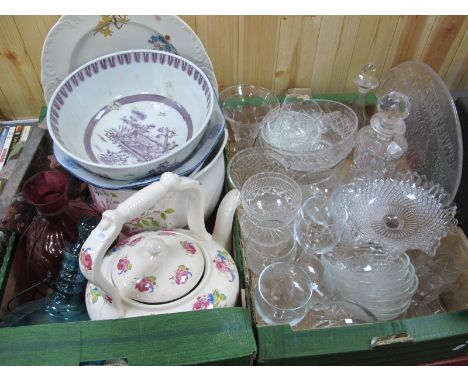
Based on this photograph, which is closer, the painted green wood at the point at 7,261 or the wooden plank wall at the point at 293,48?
the painted green wood at the point at 7,261

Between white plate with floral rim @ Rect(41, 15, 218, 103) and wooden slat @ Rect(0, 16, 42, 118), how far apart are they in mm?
139

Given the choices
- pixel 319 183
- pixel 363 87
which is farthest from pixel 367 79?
pixel 319 183

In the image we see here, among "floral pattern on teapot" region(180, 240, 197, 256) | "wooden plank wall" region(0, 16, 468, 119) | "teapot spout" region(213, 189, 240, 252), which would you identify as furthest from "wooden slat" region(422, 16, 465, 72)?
"floral pattern on teapot" region(180, 240, 197, 256)

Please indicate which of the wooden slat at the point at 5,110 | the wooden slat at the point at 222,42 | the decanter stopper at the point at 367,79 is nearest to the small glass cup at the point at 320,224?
the decanter stopper at the point at 367,79

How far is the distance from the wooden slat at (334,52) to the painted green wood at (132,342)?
2.11 feet

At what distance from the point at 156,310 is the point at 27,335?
0.17 m

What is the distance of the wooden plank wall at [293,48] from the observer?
83 cm

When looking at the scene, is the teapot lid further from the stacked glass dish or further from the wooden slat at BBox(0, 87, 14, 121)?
the wooden slat at BBox(0, 87, 14, 121)

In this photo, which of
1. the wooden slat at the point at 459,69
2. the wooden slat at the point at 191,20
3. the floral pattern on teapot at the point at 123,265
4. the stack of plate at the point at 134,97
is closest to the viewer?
the floral pattern on teapot at the point at 123,265

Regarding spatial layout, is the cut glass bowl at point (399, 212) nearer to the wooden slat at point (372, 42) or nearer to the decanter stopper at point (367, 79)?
the decanter stopper at point (367, 79)

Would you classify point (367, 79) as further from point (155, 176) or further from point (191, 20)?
point (155, 176)

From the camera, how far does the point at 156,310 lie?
1.89 ft

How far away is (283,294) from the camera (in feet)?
2.35

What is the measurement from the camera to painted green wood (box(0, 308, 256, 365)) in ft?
1.77
